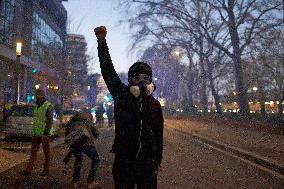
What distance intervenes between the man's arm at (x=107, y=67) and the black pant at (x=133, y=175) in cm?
61

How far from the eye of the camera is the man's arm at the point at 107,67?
3.78m

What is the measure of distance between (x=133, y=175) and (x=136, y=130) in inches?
14.6

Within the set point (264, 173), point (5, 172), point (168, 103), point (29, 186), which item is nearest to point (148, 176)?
Result: point (29, 186)

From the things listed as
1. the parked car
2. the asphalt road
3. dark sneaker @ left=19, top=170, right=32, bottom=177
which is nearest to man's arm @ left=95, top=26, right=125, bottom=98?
the asphalt road

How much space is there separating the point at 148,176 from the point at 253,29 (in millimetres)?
26643

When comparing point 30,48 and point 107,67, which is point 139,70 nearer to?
point 107,67

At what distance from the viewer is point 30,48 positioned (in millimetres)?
47062

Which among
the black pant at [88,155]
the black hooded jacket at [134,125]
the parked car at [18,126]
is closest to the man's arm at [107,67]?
the black hooded jacket at [134,125]

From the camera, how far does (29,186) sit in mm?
7719

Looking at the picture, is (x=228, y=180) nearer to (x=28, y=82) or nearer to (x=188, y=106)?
(x=28, y=82)

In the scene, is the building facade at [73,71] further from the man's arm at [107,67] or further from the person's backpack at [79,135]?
the man's arm at [107,67]

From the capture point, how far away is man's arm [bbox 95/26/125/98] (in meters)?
3.78

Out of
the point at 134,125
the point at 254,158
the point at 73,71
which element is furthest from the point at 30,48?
the point at 134,125

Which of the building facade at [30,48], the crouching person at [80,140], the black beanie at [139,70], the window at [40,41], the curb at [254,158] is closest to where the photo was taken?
the black beanie at [139,70]
